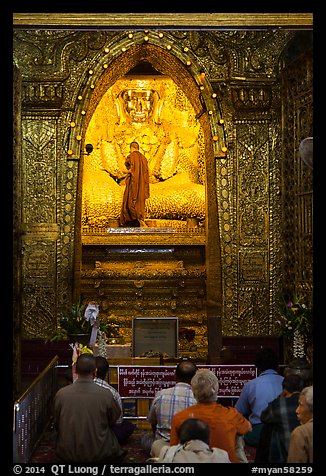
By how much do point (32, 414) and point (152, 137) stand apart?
1175 centimetres

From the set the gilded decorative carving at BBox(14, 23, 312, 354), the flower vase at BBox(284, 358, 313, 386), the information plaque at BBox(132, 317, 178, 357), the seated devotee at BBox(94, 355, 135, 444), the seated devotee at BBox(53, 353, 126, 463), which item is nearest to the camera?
the seated devotee at BBox(53, 353, 126, 463)

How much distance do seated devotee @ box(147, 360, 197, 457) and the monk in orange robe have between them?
10.6 m

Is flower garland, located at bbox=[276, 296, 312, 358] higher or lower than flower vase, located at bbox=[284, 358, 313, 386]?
higher

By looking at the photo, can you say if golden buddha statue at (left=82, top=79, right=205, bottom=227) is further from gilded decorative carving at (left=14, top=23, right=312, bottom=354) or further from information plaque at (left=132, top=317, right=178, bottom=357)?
information plaque at (left=132, top=317, right=178, bottom=357)

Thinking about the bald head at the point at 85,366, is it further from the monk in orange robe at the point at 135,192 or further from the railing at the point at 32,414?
the monk in orange robe at the point at 135,192

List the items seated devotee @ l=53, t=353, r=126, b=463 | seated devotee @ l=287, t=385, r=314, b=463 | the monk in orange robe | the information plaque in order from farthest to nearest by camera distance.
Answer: the monk in orange robe → the information plaque → seated devotee @ l=53, t=353, r=126, b=463 → seated devotee @ l=287, t=385, r=314, b=463

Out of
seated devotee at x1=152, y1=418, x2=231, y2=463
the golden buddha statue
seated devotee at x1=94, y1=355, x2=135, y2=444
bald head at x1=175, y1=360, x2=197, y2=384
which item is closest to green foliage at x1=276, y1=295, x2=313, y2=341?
seated devotee at x1=94, y1=355, x2=135, y2=444

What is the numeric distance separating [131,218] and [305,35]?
614 centimetres

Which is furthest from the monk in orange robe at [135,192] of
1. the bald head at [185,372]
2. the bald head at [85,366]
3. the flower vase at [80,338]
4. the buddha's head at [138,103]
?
the bald head at [85,366]

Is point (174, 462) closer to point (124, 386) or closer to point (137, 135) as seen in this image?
point (124, 386)

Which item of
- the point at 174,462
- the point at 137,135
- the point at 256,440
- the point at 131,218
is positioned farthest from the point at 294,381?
the point at 137,135

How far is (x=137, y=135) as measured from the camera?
20.1m

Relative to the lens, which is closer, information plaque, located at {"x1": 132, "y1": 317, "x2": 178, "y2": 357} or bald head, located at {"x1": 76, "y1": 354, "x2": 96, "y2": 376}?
bald head, located at {"x1": 76, "y1": 354, "x2": 96, "y2": 376}

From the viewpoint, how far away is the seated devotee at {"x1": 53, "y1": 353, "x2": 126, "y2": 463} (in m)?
7.73
